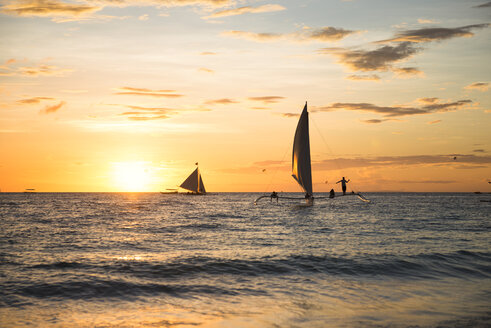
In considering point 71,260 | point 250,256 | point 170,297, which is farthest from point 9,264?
point 250,256

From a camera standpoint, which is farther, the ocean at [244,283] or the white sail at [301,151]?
the white sail at [301,151]

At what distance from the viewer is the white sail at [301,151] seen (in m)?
72.2

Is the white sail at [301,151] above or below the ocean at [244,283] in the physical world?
above

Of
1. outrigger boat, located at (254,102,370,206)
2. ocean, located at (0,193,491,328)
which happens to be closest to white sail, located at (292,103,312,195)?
outrigger boat, located at (254,102,370,206)

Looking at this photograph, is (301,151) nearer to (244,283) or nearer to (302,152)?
(302,152)

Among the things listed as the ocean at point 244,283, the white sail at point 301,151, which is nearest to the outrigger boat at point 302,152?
the white sail at point 301,151

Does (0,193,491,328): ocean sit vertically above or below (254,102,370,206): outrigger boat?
below

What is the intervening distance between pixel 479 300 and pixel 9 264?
77.7 feet

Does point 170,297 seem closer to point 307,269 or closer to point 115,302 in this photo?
point 115,302

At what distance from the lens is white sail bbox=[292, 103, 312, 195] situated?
72.2 m

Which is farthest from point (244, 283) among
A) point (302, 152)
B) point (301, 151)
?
point (302, 152)

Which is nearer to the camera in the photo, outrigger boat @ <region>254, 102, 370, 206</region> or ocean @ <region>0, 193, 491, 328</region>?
ocean @ <region>0, 193, 491, 328</region>

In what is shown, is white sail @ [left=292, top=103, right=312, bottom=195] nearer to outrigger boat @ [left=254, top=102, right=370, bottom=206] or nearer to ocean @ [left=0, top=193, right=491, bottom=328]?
outrigger boat @ [left=254, top=102, right=370, bottom=206]

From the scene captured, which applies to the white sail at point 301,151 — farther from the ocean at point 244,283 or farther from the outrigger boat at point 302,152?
the ocean at point 244,283
